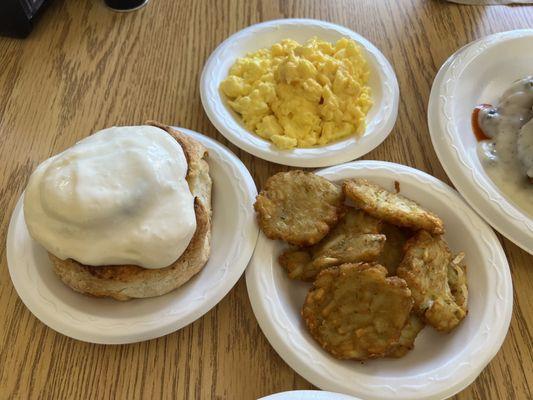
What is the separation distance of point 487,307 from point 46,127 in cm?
138

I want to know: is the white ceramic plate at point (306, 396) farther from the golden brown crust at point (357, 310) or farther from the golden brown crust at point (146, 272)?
the golden brown crust at point (146, 272)

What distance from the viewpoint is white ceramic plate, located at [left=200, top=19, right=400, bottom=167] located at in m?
1.34

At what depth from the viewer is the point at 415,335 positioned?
43.0 inches

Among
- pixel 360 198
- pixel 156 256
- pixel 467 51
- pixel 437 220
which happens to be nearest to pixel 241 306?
pixel 156 256

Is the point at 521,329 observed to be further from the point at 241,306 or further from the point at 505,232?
the point at 241,306

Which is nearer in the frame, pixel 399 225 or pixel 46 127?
pixel 399 225

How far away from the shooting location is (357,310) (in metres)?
1.04

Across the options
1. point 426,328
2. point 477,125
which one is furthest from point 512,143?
point 426,328

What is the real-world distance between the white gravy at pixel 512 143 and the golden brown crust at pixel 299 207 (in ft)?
1.80

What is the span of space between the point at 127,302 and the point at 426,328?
743mm

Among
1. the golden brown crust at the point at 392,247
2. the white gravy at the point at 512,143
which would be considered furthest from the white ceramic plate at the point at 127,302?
the white gravy at the point at 512,143

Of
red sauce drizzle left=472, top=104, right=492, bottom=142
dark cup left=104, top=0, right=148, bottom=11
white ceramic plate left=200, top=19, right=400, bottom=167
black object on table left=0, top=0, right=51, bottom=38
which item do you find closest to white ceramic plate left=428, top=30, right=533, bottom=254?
red sauce drizzle left=472, top=104, right=492, bottom=142

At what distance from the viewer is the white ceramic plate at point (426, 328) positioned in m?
0.99

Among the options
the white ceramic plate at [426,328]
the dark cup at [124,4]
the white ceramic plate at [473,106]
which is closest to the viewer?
the white ceramic plate at [426,328]
